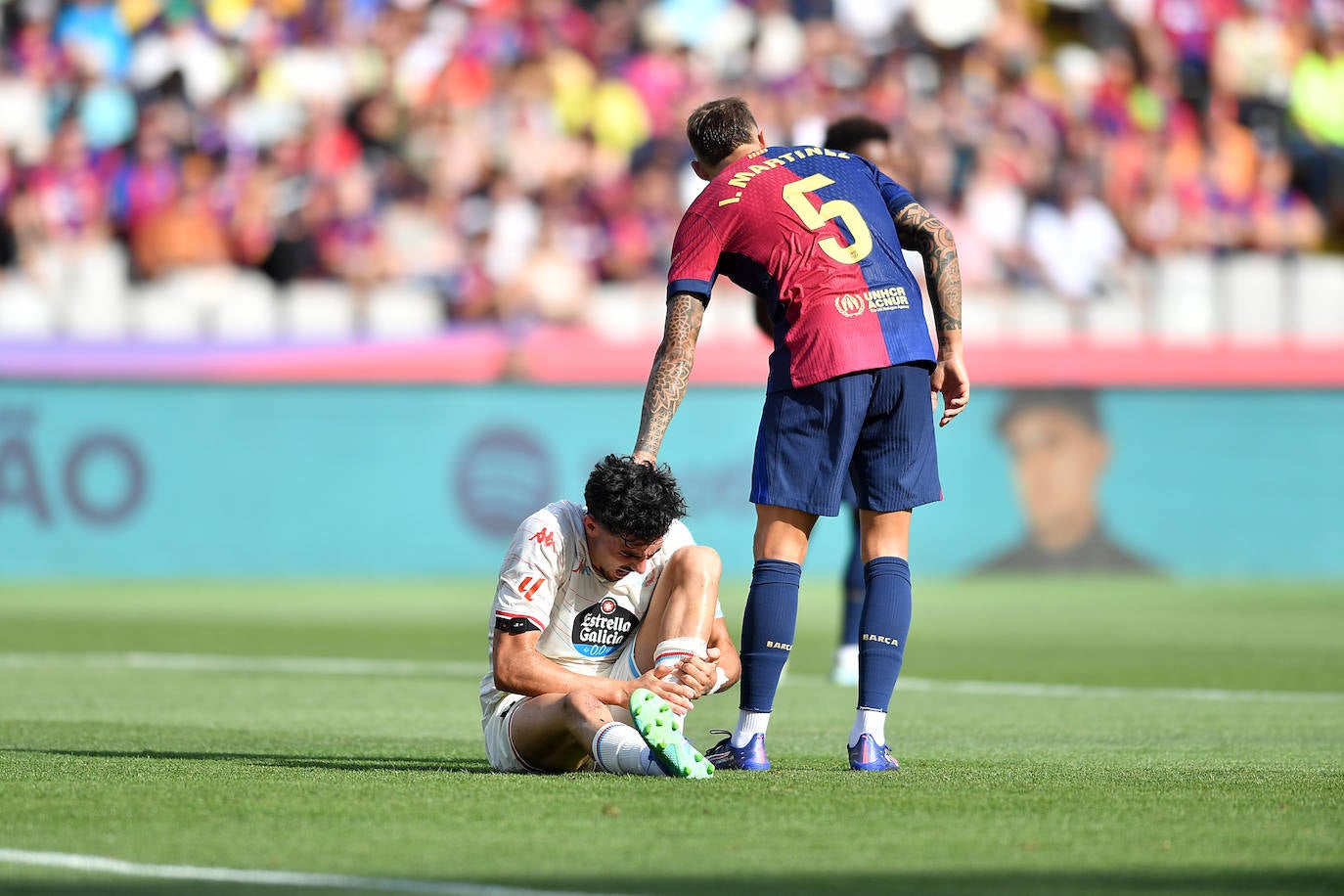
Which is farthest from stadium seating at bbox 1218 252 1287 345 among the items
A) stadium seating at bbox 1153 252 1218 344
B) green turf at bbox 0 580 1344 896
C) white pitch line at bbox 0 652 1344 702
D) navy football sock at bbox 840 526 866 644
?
navy football sock at bbox 840 526 866 644

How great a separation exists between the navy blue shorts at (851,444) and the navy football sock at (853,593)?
2.89 metres

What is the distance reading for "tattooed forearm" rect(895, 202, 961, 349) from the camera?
6281 mm

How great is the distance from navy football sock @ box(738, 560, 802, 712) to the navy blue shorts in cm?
22

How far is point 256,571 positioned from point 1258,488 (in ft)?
27.4

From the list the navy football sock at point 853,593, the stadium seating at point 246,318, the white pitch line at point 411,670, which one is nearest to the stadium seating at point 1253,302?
the stadium seating at point 246,318

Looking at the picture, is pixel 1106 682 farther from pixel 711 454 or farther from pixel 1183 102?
pixel 1183 102

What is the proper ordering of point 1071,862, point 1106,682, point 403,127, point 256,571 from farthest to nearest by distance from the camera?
point 403,127 → point 256,571 → point 1106,682 → point 1071,862

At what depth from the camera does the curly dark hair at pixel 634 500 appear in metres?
5.70

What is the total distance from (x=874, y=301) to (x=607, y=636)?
129 centimetres

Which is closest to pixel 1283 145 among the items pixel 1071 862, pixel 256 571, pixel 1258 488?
pixel 1258 488

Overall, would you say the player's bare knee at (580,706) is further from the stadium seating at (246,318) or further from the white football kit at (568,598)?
the stadium seating at (246,318)

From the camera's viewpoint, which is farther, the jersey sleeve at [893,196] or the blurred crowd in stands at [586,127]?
the blurred crowd in stands at [586,127]

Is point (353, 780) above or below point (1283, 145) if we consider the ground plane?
below

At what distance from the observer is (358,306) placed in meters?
17.4
